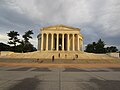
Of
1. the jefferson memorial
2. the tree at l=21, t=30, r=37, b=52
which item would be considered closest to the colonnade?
the jefferson memorial

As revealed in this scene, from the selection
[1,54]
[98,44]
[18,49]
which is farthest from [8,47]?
[98,44]

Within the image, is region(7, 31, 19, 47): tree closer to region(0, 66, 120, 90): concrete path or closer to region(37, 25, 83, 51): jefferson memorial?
region(37, 25, 83, 51): jefferson memorial

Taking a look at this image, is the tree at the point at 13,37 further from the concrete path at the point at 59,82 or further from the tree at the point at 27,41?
the concrete path at the point at 59,82

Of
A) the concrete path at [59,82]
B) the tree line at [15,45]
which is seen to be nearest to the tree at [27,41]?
the tree line at [15,45]

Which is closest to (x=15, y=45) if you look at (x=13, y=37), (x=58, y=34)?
(x=13, y=37)

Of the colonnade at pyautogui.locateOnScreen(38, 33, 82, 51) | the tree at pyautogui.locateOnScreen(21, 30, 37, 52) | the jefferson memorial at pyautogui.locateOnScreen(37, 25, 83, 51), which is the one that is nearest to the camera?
the jefferson memorial at pyautogui.locateOnScreen(37, 25, 83, 51)

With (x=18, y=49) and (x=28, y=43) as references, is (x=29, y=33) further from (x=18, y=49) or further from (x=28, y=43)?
(x=18, y=49)

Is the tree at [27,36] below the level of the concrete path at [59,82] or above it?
above

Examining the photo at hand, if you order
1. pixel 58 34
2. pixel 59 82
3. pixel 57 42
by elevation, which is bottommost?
pixel 59 82

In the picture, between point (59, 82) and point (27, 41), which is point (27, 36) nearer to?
point (27, 41)

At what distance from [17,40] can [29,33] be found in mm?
9571

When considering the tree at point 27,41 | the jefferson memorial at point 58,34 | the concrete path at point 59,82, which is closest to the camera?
the concrete path at point 59,82

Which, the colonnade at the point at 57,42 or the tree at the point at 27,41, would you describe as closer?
the colonnade at the point at 57,42

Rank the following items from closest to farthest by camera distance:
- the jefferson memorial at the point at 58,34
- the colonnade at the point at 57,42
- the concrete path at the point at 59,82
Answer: the concrete path at the point at 59,82 → the jefferson memorial at the point at 58,34 → the colonnade at the point at 57,42
